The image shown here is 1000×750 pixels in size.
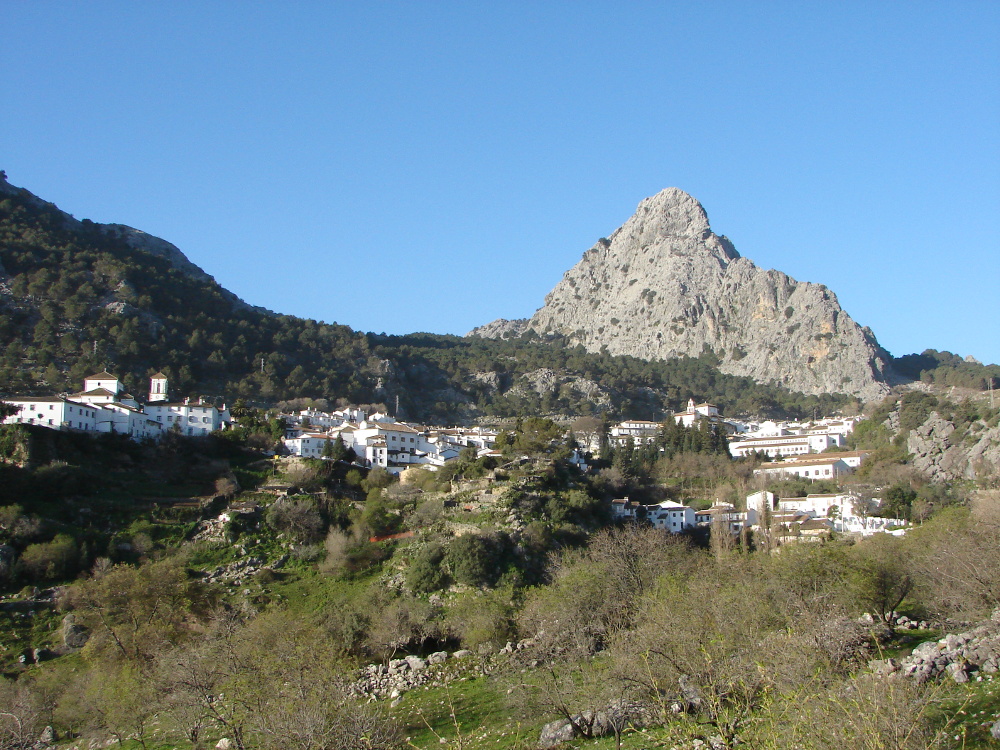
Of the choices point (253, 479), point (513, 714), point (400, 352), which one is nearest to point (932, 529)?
point (513, 714)

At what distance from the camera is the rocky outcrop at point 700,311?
14075cm

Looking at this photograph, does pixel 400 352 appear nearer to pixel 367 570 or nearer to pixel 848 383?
pixel 848 383

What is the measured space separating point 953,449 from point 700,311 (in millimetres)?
95377

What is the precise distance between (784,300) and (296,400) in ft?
326

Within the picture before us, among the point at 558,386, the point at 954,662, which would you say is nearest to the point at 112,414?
the point at 954,662

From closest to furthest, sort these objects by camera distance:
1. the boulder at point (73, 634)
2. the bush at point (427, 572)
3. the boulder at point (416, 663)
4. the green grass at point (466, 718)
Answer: the green grass at point (466, 718) < the boulder at point (416, 663) < the boulder at point (73, 634) < the bush at point (427, 572)

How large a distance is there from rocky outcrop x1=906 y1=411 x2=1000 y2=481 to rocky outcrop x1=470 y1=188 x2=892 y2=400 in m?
59.5

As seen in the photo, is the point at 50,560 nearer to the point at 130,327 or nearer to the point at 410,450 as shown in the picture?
the point at 410,450

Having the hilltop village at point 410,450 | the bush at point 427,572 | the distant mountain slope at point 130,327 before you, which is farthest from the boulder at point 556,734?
the distant mountain slope at point 130,327

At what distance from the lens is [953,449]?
69.7 metres

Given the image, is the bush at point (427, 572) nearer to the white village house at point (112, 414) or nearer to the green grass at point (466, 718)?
the green grass at point (466, 718)

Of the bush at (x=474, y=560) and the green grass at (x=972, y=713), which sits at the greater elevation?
the green grass at (x=972, y=713)

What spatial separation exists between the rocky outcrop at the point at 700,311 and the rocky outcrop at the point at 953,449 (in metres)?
59.5

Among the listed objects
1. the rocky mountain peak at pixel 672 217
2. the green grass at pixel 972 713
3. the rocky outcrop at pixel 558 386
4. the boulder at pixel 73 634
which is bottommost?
the boulder at pixel 73 634
